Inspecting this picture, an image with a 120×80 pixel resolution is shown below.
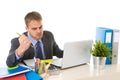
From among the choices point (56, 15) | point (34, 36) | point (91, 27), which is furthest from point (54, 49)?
point (91, 27)

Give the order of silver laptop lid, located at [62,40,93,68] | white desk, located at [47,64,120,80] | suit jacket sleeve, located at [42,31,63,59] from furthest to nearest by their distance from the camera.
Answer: suit jacket sleeve, located at [42,31,63,59]
silver laptop lid, located at [62,40,93,68]
white desk, located at [47,64,120,80]

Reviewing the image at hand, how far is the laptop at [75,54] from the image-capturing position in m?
1.67

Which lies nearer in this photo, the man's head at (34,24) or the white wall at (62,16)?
the man's head at (34,24)

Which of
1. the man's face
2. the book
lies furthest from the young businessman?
the book

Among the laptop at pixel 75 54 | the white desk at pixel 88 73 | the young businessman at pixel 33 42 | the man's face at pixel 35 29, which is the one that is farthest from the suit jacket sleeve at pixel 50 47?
the white desk at pixel 88 73

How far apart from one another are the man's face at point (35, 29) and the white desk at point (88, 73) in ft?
1.69

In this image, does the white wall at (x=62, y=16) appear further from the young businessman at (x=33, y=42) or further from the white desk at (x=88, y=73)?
the white desk at (x=88, y=73)

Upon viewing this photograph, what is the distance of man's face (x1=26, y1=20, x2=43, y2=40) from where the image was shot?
6.42ft

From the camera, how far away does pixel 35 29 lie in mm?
1987

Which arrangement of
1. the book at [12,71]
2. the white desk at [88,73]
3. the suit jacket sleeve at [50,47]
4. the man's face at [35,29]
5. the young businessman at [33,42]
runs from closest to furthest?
the book at [12,71], the white desk at [88,73], the young businessman at [33,42], the man's face at [35,29], the suit jacket sleeve at [50,47]

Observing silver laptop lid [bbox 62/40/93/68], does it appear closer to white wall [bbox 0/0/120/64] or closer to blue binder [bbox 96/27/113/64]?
blue binder [bbox 96/27/113/64]

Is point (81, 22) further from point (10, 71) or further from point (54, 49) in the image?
point (10, 71)

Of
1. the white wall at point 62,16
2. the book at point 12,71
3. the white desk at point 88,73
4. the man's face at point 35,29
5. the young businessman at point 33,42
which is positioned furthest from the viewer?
the white wall at point 62,16

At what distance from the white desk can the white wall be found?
0.95 meters
